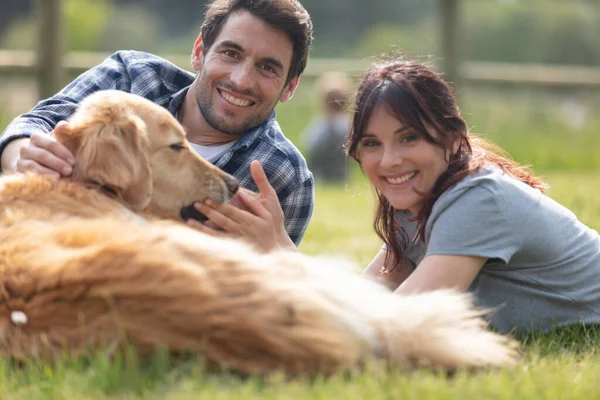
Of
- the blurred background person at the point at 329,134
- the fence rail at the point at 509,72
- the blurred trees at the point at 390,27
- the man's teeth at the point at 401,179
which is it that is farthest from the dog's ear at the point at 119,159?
the blurred background person at the point at 329,134

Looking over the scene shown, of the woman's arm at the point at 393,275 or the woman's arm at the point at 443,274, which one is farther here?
the woman's arm at the point at 393,275

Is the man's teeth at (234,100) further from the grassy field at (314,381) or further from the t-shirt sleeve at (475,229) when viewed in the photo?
the grassy field at (314,381)

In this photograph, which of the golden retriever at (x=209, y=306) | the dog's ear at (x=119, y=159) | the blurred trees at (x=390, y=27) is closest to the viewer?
the golden retriever at (x=209, y=306)

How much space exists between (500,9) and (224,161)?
9.74 meters

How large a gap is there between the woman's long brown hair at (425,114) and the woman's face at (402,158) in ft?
0.08

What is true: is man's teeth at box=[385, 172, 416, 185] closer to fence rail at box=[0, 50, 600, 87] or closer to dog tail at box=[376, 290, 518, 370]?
dog tail at box=[376, 290, 518, 370]

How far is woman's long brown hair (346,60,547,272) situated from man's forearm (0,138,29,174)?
56.4 inches

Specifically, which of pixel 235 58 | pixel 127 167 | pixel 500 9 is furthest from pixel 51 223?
pixel 500 9

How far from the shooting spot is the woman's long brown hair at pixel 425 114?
3.24 metres

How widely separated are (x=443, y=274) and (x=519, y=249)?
1.12ft

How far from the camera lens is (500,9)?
12.7 meters

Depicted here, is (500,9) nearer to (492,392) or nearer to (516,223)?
(516,223)

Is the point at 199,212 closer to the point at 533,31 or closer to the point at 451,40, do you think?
the point at 451,40

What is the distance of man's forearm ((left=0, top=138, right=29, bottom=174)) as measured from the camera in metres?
3.60
